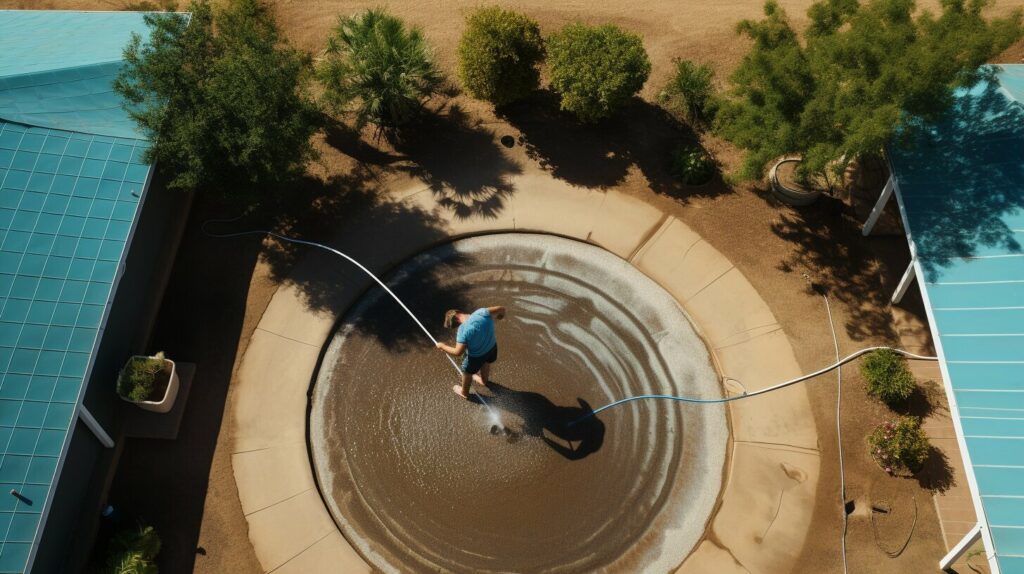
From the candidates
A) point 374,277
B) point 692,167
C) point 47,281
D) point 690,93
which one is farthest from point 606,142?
point 47,281

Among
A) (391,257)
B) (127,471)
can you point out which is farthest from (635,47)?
(127,471)

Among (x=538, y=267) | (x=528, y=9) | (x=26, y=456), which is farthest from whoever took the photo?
(x=528, y=9)

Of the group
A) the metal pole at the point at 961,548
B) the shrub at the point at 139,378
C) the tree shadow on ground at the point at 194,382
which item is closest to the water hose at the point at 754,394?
the metal pole at the point at 961,548

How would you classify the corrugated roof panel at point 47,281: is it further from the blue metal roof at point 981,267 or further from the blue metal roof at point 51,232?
the blue metal roof at point 981,267

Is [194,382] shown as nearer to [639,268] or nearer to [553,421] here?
[553,421]

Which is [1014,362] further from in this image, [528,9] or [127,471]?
[127,471]

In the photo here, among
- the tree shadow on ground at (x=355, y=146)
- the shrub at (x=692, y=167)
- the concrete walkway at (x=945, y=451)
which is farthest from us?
the tree shadow on ground at (x=355, y=146)
